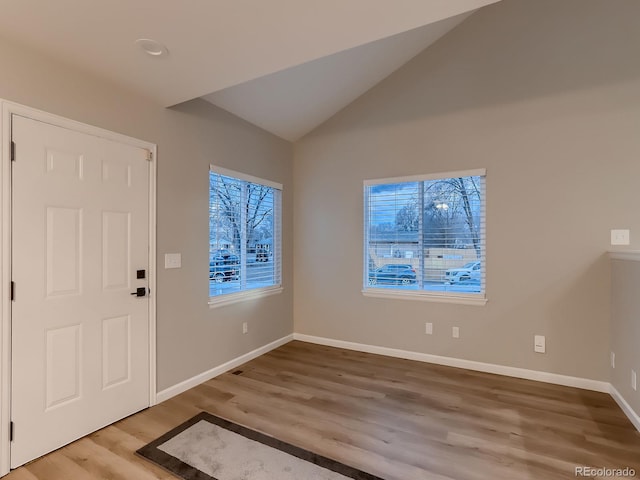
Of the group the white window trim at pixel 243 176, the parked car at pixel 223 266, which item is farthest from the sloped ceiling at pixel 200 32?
the parked car at pixel 223 266

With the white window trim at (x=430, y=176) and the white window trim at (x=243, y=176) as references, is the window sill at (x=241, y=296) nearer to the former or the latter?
the white window trim at (x=243, y=176)

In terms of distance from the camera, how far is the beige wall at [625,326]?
2.46 m

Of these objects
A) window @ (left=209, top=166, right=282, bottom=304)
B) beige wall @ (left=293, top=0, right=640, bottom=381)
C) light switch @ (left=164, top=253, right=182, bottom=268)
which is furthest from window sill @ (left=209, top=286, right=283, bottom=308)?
beige wall @ (left=293, top=0, right=640, bottom=381)

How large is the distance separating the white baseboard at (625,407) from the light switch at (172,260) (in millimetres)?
3809

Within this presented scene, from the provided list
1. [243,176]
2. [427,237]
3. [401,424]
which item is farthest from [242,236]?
[401,424]

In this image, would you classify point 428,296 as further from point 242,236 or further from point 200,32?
point 200,32

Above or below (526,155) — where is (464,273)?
below

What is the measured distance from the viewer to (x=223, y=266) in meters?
3.58

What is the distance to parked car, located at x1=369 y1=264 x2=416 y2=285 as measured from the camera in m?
3.97

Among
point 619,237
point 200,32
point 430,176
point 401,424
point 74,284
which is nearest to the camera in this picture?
point 200,32

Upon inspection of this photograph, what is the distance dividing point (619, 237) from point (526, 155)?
1079 millimetres

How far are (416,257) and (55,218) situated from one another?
3.37 m

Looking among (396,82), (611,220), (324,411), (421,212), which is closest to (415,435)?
(324,411)

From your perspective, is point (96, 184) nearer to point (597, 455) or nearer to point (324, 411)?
point (324, 411)
